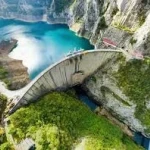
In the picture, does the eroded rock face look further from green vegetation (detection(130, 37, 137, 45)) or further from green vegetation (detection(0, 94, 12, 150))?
green vegetation (detection(0, 94, 12, 150))

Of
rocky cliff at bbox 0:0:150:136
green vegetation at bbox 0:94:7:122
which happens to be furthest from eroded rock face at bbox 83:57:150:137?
green vegetation at bbox 0:94:7:122

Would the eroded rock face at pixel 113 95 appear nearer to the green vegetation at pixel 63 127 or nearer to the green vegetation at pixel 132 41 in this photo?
the green vegetation at pixel 63 127

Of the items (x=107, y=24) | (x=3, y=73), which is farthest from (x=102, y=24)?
(x=3, y=73)

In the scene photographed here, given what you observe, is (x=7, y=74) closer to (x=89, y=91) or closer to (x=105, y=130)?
(x=89, y=91)

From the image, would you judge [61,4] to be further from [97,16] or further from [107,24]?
[107,24]

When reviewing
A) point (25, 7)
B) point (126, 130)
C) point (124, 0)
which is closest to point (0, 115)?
point (126, 130)
